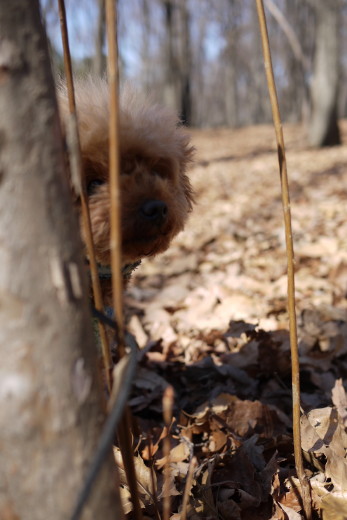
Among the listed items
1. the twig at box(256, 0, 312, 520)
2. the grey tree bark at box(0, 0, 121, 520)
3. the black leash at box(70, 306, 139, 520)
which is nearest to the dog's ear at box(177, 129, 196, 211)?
the twig at box(256, 0, 312, 520)

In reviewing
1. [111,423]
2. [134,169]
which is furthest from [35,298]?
[134,169]

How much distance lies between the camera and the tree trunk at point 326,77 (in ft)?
34.5

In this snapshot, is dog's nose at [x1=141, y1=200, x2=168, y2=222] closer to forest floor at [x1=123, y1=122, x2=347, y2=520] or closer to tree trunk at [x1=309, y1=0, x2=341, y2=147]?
forest floor at [x1=123, y1=122, x2=347, y2=520]

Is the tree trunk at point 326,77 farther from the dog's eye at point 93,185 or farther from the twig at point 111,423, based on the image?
the twig at point 111,423

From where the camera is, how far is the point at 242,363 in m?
2.57

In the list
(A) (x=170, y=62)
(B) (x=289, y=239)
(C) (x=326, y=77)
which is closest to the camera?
(B) (x=289, y=239)

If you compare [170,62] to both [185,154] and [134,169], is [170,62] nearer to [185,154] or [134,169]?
[185,154]

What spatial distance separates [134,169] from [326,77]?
33.2ft

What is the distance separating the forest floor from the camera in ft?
5.36

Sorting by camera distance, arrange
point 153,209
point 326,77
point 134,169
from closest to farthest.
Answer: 1. point 153,209
2. point 134,169
3. point 326,77

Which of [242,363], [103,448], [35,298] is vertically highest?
[35,298]

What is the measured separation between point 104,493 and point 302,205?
5501 millimetres

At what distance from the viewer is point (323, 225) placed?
193 inches

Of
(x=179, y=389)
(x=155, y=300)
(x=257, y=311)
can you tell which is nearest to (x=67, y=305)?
(x=179, y=389)
